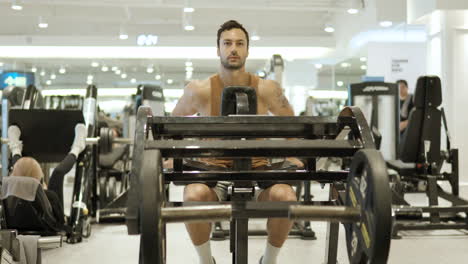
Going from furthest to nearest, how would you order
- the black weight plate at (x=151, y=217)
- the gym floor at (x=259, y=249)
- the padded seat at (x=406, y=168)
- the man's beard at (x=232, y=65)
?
1. the padded seat at (x=406, y=168)
2. the gym floor at (x=259, y=249)
3. the man's beard at (x=232, y=65)
4. the black weight plate at (x=151, y=217)

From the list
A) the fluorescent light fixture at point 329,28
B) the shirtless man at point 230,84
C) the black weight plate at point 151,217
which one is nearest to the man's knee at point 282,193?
the shirtless man at point 230,84

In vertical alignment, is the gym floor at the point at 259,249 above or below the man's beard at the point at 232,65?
below

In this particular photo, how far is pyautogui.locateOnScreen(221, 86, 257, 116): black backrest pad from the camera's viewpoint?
86.5 inches

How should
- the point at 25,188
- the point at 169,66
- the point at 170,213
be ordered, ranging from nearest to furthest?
the point at 170,213 → the point at 25,188 → the point at 169,66

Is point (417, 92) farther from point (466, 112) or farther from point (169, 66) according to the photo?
point (169, 66)

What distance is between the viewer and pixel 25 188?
354 cm

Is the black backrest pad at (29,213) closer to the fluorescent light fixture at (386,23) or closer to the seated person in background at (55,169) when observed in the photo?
the seated person in background at (55,169)

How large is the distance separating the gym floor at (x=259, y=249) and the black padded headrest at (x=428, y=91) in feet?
3.53

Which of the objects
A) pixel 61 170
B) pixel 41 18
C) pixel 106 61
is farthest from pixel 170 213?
pixel 106 61

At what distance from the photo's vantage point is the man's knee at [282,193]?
86.7 inches

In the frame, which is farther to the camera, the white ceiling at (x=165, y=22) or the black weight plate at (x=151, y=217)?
the white ceiling at (x=165, y=22)

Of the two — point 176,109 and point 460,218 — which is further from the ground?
point 176,109

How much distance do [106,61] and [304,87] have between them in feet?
20.2

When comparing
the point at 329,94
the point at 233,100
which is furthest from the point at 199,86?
the point at 329,94
